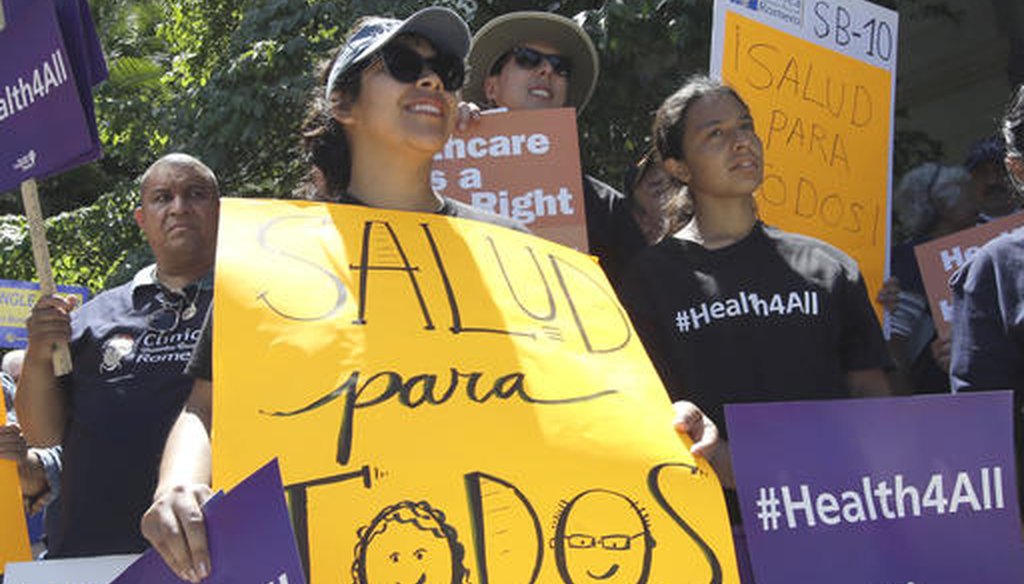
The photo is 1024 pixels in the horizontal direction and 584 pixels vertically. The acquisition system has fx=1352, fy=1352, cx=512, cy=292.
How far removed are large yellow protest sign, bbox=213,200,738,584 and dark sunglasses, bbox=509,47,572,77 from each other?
1.63 meters

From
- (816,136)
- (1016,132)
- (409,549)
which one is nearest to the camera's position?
(409,549)

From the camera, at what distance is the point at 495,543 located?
192 centimetres

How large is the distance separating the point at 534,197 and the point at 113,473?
126 cm

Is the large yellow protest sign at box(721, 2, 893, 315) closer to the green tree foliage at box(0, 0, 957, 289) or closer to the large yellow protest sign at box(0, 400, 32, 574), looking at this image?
the large yellow protest sign at box(0, 400, 32, 574)

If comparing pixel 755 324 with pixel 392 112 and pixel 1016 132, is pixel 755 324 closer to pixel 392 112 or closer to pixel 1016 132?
pixel 1016 132

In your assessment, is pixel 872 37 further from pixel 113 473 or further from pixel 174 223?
pixel 113 473

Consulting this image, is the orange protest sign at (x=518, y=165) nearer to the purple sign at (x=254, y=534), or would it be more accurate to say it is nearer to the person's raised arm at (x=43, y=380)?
the person's raised arm at (x=43, y=380)

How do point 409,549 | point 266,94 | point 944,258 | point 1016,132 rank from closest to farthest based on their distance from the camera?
1. point 409,549
2. point 1016,132
3. point 944,258
4. point 266,94

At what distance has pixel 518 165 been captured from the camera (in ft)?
11.8

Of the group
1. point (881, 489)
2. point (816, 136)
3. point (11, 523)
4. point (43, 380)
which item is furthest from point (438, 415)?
point (816, 136)

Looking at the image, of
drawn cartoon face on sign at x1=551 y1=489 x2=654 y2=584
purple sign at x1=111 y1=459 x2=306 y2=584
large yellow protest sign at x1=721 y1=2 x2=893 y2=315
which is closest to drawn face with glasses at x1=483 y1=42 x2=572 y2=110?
large yellow protest sign at x1=721 y1=2 x2=893 y2=315

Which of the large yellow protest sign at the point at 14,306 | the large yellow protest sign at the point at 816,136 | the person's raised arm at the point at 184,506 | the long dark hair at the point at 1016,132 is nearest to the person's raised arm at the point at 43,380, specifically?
the person's raised arm at the point at 184,506

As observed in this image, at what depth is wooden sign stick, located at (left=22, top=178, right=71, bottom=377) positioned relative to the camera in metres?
3.06

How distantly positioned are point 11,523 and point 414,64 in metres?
1.68
